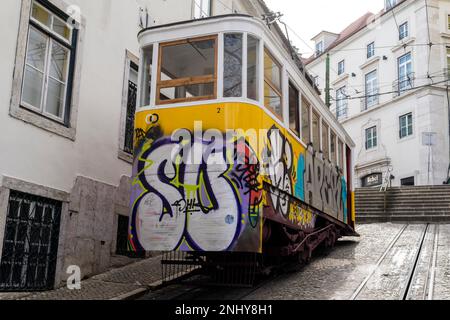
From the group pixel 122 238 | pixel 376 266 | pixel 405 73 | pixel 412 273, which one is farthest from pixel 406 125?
pixel 122 238

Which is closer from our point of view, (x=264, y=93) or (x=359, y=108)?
(x=264, y=93)

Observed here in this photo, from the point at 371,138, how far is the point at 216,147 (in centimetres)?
2714

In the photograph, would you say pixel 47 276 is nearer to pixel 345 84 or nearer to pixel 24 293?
pixel 24 293

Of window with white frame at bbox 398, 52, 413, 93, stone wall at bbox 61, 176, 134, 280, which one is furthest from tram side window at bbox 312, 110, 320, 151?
window with white frame at bbox 398, 52, 413, 93

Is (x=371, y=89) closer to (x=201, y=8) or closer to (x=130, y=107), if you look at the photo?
(x=201, y=8)

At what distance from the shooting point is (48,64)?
790 centimetres

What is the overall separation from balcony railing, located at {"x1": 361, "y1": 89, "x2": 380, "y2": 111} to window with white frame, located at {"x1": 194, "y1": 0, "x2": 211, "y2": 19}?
20393mm

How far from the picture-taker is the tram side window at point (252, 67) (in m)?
7.05

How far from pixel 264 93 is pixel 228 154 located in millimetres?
1116

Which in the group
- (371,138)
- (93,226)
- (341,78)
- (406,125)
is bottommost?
(93,226)

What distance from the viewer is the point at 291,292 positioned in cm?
727

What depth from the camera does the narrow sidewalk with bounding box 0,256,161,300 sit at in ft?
23.0

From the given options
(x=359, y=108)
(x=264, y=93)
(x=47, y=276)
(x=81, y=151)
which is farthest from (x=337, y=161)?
(x=359, y=108)

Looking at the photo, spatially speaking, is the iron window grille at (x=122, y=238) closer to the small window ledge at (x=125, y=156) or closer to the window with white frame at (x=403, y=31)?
the small window ledge at (x=125, y=156)
